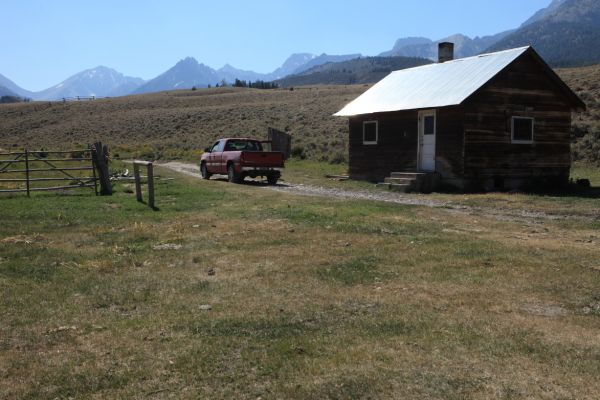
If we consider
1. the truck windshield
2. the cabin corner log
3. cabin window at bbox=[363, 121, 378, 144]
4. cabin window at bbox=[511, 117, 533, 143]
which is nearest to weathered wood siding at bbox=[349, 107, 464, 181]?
cabin window at bbox=[363, 121, 378, 144]

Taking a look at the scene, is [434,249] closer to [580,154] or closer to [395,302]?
[395,302]

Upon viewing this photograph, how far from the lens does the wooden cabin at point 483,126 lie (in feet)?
66.0

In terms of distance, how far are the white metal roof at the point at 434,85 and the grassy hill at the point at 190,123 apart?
29.6 feet

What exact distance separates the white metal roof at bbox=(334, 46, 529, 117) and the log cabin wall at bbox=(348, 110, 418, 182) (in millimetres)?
507

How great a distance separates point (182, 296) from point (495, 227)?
740cm

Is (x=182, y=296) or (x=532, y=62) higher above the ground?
(x=532, y=62)

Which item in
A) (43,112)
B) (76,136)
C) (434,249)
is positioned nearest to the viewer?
(434,249)

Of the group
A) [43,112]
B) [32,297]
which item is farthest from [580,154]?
[43,112]

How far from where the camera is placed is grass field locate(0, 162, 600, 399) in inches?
173

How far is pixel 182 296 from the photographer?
267 inches

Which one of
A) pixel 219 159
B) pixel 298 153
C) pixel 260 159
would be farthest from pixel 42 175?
pixel 298 153

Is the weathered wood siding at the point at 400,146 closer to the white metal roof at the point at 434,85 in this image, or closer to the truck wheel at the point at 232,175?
the white metal roof at the point at 434,85

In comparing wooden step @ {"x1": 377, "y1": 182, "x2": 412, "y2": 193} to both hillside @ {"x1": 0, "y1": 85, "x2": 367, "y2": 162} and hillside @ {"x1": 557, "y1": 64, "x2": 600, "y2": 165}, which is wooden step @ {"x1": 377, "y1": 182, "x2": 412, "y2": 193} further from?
hillside @ {"x1": 0, "y1": 85, "x2": 367, "y2": 162}

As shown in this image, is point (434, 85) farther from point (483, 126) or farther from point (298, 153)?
point (298, 153)
